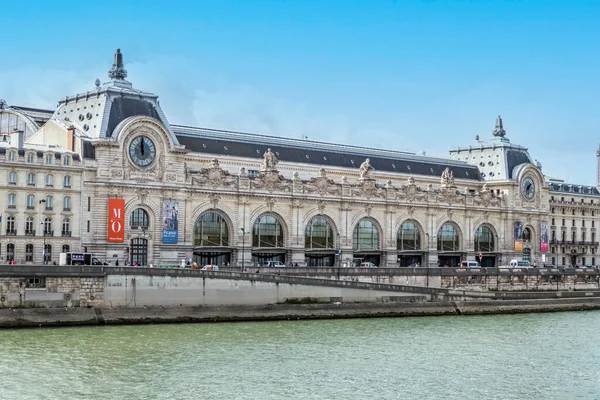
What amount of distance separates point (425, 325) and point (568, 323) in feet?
36.2

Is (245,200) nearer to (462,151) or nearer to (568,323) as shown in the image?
(568,323)

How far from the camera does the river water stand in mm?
42969

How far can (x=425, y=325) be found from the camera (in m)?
67.6

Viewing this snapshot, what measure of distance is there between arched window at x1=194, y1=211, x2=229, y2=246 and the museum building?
0.34 ft

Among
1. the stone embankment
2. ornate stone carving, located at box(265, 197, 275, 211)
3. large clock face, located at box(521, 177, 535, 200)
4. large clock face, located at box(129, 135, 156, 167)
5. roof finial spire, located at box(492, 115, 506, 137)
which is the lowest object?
the stone embankment

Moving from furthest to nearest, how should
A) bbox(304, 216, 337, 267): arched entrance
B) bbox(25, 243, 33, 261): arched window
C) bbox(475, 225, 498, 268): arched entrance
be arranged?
bbox(475, 225, 498, 268): arched entrance < bbox(304, 216, 337, 267): arched entrance < bbox(25, 243, 33, 261): arched window

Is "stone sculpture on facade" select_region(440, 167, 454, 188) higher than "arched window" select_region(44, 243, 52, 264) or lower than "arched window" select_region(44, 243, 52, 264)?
higher

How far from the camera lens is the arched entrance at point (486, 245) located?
11119 centimetres

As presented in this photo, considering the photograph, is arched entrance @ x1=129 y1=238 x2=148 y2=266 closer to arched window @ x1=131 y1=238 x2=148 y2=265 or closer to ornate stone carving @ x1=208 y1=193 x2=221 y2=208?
arched window @ x1=131 y1=238 x2=148 y2=265

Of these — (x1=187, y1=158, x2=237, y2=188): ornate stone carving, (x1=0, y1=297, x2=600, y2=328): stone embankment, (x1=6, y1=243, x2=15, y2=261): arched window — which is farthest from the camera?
(x1=187, y1=158, x2=237, y2=188): ornate stone carving

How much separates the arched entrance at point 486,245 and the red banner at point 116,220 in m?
43.0

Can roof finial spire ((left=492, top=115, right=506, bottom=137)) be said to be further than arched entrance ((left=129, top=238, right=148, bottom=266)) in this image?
Yes

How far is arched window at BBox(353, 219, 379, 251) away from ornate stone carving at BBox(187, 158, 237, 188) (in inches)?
600

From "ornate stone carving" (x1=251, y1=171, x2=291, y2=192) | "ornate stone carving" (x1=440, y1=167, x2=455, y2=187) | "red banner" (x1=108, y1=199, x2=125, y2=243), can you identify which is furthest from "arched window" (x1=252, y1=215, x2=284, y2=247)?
"ornate stone carving" (x1=440, y1=167, x2=455, y2=187)
